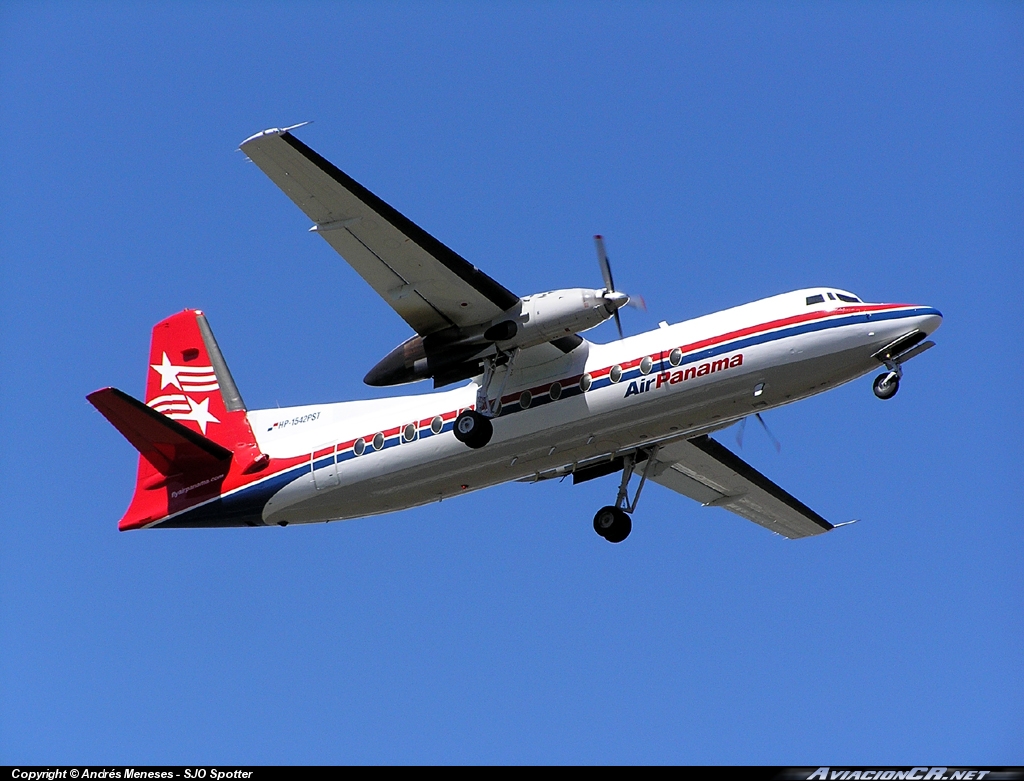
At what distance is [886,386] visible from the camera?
16.7 metres

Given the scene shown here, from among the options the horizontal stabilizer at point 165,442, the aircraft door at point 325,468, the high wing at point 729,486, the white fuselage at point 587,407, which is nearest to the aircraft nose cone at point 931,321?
the white fuselage at point 587,407

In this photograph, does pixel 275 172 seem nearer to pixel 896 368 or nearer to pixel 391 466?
pixel 391 466

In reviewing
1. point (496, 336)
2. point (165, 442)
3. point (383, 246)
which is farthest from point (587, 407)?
point (165, 442)

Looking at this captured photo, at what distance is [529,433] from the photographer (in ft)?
59.1

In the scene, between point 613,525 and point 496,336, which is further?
point 613,525

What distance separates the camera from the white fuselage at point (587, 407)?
17078mm

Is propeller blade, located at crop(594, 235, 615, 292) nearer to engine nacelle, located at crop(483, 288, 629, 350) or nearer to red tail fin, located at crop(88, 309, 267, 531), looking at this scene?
engine nacelle, located at crop(483, 288, 629, 350)

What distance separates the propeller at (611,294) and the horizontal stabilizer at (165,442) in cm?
685

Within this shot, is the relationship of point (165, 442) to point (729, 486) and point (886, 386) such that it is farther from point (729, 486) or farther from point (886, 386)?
point (886, 386)

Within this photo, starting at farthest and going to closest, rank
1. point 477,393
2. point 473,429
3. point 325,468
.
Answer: point 325,468 → point 477,393 → point 473,429

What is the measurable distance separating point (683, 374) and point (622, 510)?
3.21 m

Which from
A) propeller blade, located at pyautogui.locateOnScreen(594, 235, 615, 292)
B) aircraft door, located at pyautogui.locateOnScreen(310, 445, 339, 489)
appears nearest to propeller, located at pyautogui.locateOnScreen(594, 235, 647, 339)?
propeller blade, located at pyautogui.locateOnScreen(594, 235, 615, 292)

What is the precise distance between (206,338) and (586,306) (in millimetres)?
8343
